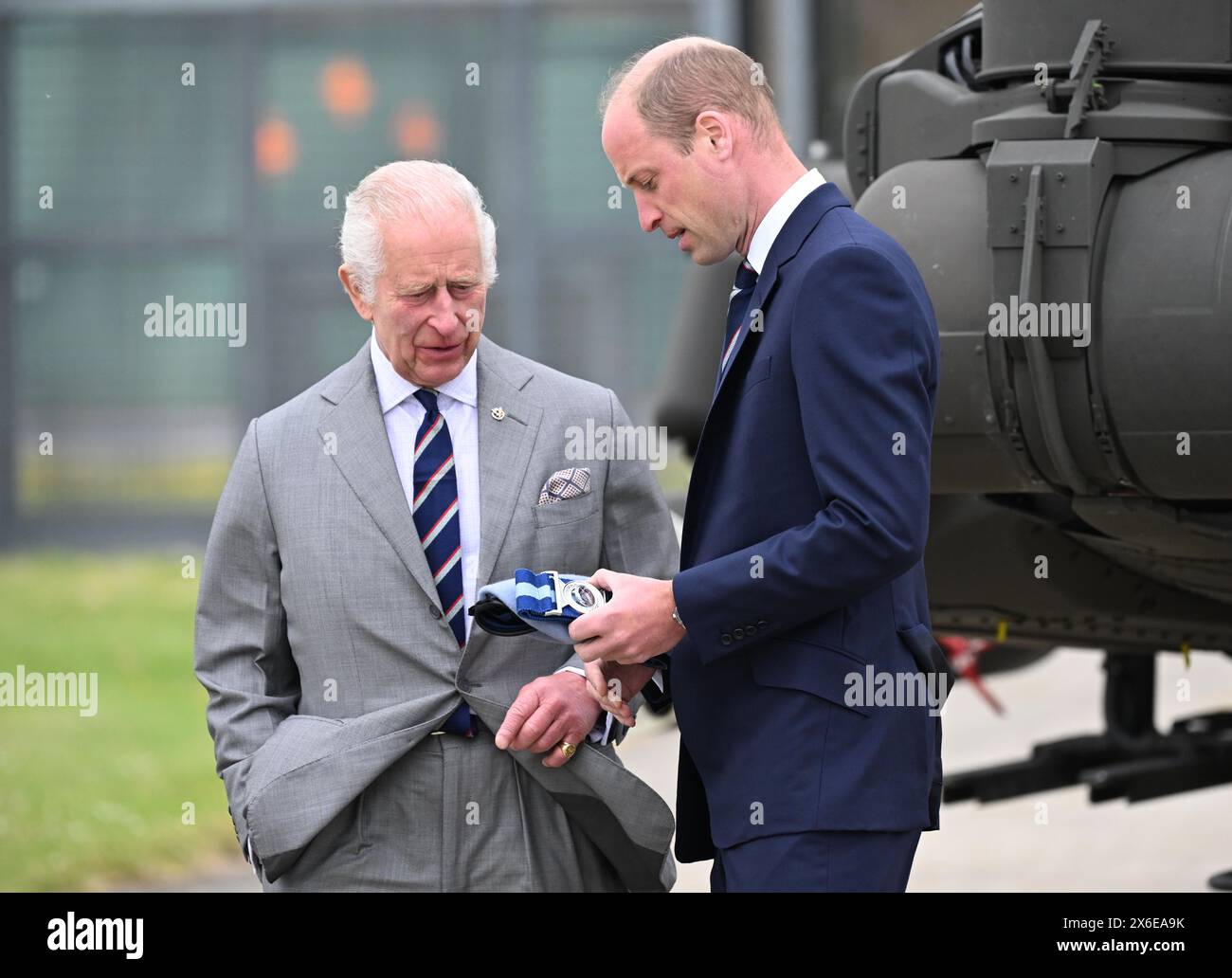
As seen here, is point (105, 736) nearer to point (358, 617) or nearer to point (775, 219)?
point (358, 617)

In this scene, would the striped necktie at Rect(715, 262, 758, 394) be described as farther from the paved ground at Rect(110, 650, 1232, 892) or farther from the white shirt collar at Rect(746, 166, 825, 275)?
the paved ground at Rect(110, 650, 1232, 892)

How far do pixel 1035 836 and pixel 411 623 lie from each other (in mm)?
4579

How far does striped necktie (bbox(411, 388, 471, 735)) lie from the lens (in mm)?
2688

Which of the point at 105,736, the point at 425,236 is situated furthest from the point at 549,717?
the point at 105,736

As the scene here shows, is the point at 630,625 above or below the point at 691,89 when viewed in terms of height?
below

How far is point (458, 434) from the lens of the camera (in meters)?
2.74

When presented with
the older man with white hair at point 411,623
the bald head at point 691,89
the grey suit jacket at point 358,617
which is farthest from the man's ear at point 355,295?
the bald head at point 691,89

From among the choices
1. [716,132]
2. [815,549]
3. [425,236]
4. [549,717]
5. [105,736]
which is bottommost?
[105,736]

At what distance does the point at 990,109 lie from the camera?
157 inches

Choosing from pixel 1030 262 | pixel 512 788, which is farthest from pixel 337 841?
pixel 1030 262

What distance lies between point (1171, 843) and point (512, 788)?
447 centimetres

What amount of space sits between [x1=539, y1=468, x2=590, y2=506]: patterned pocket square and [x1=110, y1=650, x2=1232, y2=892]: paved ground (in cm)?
261

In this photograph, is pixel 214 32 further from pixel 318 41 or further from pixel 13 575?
pixel 13 575

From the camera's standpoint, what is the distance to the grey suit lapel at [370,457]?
2.65 m
